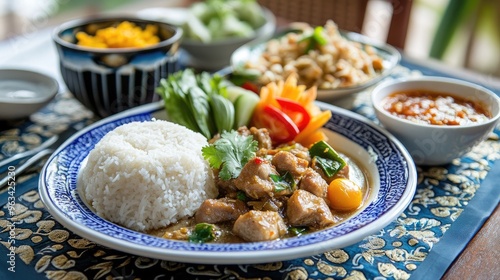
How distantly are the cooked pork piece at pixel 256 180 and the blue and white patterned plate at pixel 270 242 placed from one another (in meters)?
0.25

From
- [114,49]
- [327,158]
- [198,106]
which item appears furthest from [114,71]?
[327,158]

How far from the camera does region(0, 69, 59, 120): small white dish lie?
2.58 m

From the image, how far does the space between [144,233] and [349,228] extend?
0.69 meters

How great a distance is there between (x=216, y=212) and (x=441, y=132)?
3.26 ft

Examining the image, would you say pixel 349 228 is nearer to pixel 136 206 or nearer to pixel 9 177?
pixel 136 206

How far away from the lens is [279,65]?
111 inches

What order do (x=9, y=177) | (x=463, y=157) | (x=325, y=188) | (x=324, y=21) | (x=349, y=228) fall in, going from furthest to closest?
(x=324, y=21), (x=463, y=157), (x=9, y=177), (x=325, y=188), (x=349, y=228)

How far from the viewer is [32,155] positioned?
2.32m

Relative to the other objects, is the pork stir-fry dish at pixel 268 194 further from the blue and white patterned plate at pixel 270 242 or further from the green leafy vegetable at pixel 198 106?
the green leafy vegetable at pixel 198 106

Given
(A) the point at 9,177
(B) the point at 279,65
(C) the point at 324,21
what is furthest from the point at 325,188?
(C) the point at 324,21

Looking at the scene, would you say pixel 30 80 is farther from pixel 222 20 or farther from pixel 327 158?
pixel 327 158

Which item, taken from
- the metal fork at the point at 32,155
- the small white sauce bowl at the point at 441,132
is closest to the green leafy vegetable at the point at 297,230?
the small white sauce bowl at the point at 441,132

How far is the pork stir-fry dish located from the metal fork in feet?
2.53

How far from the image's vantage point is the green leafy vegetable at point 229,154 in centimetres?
195
